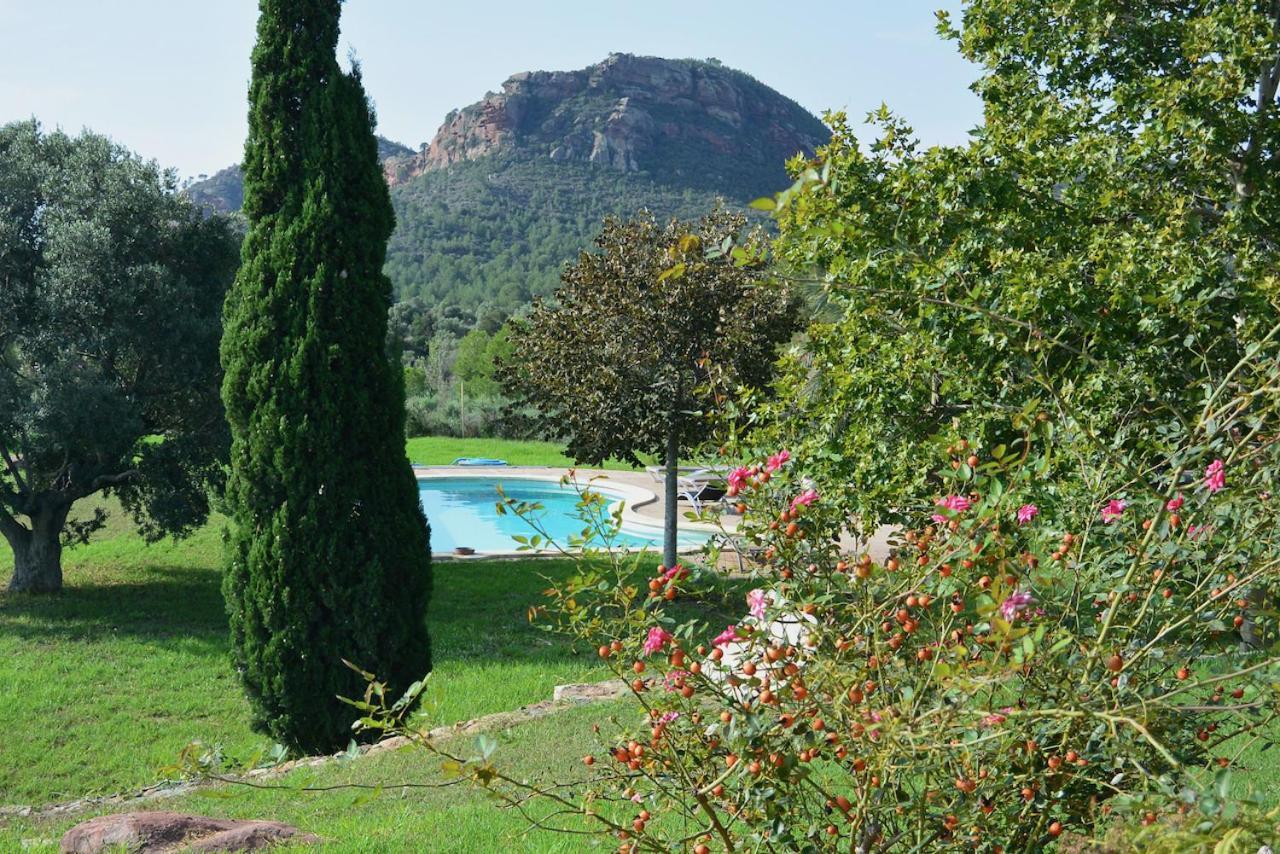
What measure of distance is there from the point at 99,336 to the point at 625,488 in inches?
499

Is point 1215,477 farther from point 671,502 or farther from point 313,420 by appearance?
point 671,502

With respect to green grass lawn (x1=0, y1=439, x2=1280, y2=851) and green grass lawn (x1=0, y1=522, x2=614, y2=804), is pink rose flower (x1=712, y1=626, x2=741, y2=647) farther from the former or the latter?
green grass lawn (x1=0, y1=522, x2=614, y2=804)

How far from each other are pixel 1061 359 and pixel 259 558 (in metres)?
5.87

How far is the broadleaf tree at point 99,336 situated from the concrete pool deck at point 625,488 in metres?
4.82

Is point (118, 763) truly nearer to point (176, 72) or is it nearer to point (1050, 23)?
point (176, 72)

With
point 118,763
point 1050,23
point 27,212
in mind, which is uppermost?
point 1050,23

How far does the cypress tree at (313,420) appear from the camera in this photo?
7.76 m

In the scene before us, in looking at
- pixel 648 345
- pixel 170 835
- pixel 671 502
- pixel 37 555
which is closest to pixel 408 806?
pixel 170 835

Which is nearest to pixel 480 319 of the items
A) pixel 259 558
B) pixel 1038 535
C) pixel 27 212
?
pixel 27 212

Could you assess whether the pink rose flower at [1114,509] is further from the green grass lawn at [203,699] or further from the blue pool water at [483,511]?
the blue pool water at [483,511]

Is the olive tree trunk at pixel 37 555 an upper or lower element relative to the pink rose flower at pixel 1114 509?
lower

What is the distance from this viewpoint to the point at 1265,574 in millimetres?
2387

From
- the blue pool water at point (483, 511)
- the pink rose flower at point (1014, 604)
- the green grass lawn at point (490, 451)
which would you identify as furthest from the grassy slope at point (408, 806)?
the green grass lawn at point (490, 451)

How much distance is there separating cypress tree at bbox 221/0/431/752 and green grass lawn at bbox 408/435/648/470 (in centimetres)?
1943
